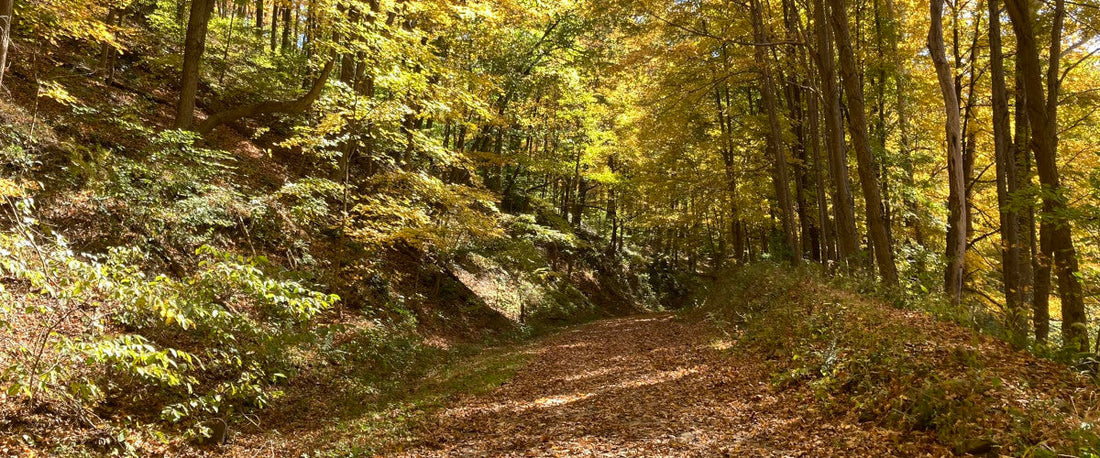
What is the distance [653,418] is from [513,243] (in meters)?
11.1

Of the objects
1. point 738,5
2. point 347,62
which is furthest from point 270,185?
point 738,5

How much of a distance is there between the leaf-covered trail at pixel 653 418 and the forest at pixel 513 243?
0.06m

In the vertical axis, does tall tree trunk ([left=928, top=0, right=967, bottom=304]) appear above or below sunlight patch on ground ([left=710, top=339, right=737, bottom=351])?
above

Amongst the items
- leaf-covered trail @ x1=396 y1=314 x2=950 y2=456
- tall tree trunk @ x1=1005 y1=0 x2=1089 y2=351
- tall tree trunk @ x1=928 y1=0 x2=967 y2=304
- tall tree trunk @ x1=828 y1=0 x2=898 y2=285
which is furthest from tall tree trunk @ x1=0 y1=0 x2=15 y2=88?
tall tree trunk @ x1=1005 y1=0 x2=1089 y2=351

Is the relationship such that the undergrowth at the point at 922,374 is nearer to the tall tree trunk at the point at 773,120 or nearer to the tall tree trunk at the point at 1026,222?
the tall tree trunk at the point at 1026,222

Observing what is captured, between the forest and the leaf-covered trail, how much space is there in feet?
0.18

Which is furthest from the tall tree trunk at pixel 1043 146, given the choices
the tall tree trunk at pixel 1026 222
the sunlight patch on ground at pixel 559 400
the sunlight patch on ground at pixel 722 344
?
the sunlight patch on ground at pixel 559 400

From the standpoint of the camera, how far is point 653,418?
668cm

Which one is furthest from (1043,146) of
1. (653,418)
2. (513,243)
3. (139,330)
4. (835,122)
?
(139,330)

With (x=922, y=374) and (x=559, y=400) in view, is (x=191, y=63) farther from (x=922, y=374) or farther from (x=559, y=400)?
(x=922, y=374)

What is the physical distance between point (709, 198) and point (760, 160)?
2.12 meters

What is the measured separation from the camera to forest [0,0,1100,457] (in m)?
5.41

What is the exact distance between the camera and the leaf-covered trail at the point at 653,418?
5.44 metres

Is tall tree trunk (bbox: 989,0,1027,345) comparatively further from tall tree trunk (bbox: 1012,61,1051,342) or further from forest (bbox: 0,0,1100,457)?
tall tree trunk (bbox: 1012,61,1051,342)
